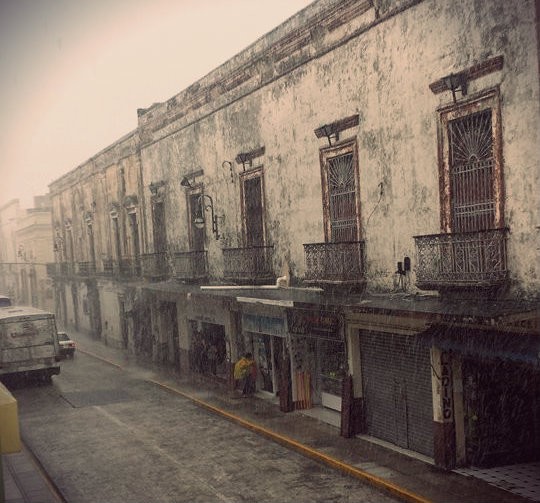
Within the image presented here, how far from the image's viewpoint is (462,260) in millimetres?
11320

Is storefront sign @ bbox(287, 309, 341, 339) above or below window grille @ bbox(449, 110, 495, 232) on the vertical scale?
below

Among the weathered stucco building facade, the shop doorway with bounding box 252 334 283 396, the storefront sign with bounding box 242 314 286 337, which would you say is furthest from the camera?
the shop doorway with bounding box 252 334 283 396

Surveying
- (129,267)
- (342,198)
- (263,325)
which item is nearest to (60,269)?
(129,267)

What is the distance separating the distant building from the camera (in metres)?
55.6

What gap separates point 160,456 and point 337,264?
5.64 metres

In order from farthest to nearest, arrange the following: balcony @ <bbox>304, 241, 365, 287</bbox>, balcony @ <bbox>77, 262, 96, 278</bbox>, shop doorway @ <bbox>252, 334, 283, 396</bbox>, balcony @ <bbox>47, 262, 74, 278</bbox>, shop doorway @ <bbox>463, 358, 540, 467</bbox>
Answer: balcony @ <bbox>47, 262, 74, 278</bbox> → balcony @ <bbox>77, 262, 96, 278</bbox> → shop doorway @ <bbox>252, 334, 283, 396</bbox> → balcony @ <bbox>304, 241, 365, 287</bbox> → shop doorway @ <bbox>463, 358, 540, 467</bbox>

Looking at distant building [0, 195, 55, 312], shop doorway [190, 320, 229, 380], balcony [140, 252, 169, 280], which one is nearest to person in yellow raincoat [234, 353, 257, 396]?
shop doorway [190, 320, 229, 380]

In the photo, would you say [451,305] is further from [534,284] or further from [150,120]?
[150,120]

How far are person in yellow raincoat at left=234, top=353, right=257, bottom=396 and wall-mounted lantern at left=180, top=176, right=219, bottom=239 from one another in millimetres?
4354

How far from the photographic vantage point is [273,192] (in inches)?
724

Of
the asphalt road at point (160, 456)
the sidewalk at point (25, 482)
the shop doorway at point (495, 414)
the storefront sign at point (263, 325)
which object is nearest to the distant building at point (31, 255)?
the asphalt road at point (160, 456)

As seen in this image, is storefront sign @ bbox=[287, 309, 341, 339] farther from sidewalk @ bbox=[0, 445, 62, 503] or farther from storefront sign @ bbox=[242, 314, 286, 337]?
sidewalk @ bbox=[0, 445, 62, 503]

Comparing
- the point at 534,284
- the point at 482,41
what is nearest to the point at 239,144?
the point at 482,41

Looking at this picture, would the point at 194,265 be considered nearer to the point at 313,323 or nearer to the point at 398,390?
the point at 313,323
